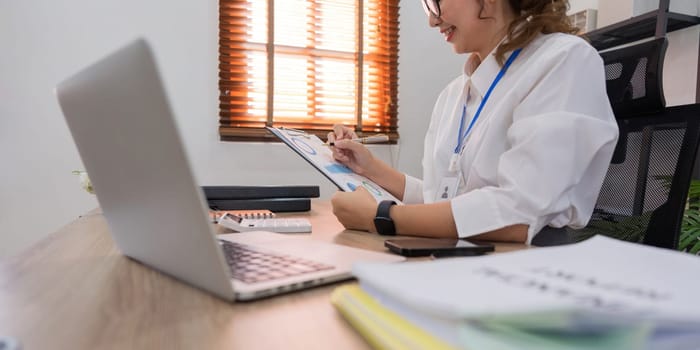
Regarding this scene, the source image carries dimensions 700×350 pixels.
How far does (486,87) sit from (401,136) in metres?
1.69

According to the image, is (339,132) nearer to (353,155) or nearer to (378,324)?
(353,155)

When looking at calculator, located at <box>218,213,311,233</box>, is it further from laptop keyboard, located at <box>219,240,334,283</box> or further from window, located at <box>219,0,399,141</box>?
window, located at <box>219,0,399,141</box>

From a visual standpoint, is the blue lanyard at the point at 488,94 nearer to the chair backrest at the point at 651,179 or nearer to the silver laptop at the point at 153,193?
the chair backrest at the point at 651,179

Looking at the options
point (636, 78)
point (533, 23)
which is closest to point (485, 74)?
point (533, 23)

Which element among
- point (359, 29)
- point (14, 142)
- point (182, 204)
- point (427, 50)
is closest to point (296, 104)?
point (359, 29)

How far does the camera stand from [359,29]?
2.67 metres

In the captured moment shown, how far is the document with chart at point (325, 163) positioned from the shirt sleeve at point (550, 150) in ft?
0.87

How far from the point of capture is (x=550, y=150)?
796mm

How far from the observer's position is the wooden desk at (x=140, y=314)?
1.08 feet

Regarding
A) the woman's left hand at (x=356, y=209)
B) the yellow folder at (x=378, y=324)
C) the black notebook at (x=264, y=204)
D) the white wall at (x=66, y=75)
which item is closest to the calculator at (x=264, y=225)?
the woman's left hand at (x=356, y=209)

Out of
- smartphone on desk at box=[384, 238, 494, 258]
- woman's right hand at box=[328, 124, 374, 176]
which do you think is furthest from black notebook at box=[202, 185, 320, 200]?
smartphone on desk at box=[384, 238, 494, 258]

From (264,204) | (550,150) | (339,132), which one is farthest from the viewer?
(339,132)

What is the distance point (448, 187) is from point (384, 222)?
28cm

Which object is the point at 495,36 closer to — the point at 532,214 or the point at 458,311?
the point at 532,214
